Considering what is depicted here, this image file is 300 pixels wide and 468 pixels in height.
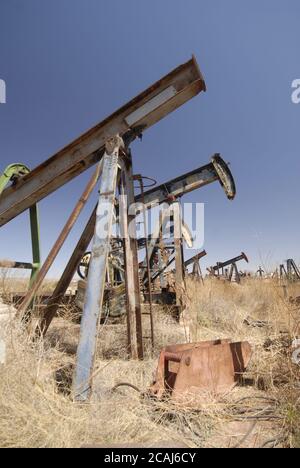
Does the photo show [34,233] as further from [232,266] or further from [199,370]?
→ [232,266]

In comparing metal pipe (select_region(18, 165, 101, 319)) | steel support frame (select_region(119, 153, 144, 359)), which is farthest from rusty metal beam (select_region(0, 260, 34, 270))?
steel support frame (select_region(119, 153, 144, 359))

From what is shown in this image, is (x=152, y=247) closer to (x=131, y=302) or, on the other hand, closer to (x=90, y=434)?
(x=131, y=302)

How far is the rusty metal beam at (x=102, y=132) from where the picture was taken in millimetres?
3398

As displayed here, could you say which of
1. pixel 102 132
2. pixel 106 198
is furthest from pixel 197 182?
pixel 106 198

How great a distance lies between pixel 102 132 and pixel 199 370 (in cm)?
289

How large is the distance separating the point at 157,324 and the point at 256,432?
364 centimetres

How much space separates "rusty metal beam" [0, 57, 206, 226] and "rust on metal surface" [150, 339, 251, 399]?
96.0 inches

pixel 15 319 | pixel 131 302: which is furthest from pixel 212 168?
pixel 15 319

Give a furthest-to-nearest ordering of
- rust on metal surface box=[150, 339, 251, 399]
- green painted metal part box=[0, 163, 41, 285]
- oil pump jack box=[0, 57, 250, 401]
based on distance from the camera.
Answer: green painted metal part box=[0, 163, 41, 285]
oil pump jack box=[0, 57, 250, 401]
rust on metal surface box=[150, 339, 251, 399]

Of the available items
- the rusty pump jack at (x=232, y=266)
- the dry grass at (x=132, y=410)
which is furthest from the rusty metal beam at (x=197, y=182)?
the rusty pump jack at (x=232, y=266)

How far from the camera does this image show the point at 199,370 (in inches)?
112

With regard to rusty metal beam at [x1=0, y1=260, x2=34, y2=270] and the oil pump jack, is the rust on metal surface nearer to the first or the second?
the oil pump jack

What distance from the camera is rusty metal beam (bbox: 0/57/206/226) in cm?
340

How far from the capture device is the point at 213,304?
9297 millimetres
